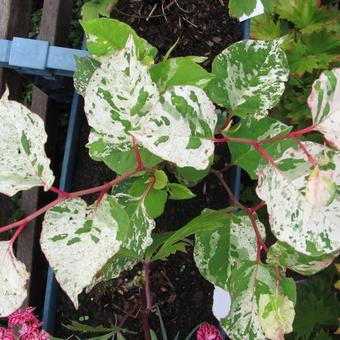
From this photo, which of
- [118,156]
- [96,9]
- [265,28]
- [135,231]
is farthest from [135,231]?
[265,28]

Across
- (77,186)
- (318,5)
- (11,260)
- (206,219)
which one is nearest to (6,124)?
(11,260)

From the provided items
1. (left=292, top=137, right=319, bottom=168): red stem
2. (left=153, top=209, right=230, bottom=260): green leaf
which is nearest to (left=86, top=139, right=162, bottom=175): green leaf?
(left=153, top=209, right=230, bottom=260): green leaf

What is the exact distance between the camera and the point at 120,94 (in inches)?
21.9

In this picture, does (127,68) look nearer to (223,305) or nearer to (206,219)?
(206,219)

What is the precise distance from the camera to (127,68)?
0.54m

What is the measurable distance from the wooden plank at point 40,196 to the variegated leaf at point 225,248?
449mm

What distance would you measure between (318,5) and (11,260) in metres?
0.85

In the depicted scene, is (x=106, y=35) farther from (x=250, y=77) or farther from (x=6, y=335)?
(x=6, y=335)

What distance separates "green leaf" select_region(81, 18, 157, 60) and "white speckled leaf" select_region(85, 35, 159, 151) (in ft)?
0.35

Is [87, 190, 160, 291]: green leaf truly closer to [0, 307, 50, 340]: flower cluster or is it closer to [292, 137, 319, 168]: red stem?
[0, 307, 50, 340]: flower cluster

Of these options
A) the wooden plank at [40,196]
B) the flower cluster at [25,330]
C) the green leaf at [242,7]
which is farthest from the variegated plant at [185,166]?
the wooden plank at [40,196]

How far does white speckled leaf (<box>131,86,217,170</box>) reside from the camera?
505 mm

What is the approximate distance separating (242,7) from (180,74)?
0.32 metres

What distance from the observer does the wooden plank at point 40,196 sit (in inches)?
41.8
